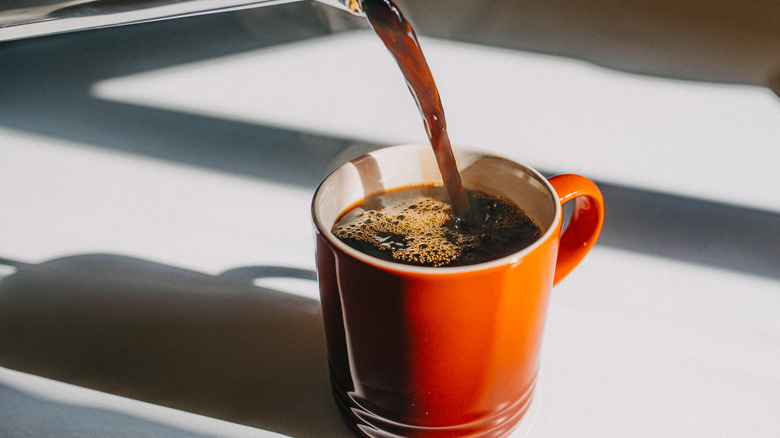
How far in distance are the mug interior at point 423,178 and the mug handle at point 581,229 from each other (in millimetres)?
24

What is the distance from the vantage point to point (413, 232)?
1.68 feet

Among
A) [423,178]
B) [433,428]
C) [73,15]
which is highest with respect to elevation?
[73,15]

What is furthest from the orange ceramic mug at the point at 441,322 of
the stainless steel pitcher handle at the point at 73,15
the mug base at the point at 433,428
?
the stainless steel pitcher handle at the point at 73,15

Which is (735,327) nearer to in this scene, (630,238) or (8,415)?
(630,238)

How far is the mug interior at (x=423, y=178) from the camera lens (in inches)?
19.0

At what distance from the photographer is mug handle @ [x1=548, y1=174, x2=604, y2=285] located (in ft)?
1.64

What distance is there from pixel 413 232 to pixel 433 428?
0.50 feet

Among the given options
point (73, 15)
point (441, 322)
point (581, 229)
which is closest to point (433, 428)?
point (441, 322)

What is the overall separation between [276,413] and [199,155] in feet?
1.47

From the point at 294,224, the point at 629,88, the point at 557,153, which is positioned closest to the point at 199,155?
the point at 294,224

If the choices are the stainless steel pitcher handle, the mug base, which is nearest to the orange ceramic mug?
the mug base

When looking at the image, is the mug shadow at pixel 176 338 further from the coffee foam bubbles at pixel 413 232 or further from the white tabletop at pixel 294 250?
the coffee foam bubbles at pixel 413 232

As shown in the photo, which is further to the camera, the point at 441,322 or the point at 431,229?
the point at 431,229

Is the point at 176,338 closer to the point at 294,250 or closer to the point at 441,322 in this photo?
the point at 294,250
